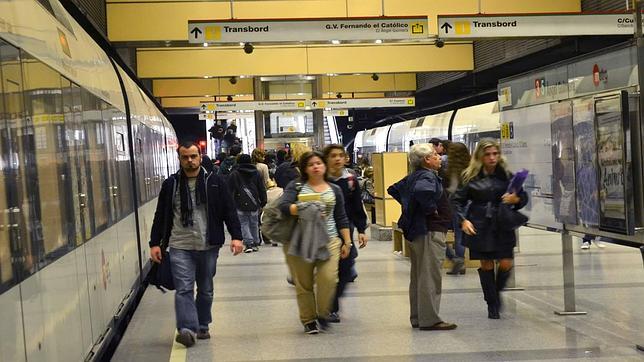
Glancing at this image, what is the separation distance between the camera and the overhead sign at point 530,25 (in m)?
11.1

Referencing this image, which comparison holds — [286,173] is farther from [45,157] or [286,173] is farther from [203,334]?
[45,157]

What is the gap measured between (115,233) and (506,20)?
6.13m

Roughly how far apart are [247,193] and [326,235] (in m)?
7.12

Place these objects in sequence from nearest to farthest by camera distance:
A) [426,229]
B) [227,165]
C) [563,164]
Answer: [426,229] → [563,164] → [227,165]

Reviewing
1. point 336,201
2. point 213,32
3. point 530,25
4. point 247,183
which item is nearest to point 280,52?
point 247,183

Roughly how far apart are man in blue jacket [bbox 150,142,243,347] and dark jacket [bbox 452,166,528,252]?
6.36ft

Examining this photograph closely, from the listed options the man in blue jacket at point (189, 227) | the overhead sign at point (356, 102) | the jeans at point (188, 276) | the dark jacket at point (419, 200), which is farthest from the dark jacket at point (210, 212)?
the overhead sign at point (356, 102)

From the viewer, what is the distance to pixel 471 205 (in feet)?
23.9

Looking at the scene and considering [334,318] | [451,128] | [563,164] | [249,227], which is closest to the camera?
[563,164]

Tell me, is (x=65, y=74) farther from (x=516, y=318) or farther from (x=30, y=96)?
(x=516, y=318)

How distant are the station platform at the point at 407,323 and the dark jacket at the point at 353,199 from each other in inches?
34.4

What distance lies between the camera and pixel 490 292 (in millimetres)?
7449

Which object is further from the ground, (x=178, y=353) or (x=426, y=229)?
(x=426, y=229)

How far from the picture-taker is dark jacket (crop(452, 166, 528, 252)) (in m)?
7.15
